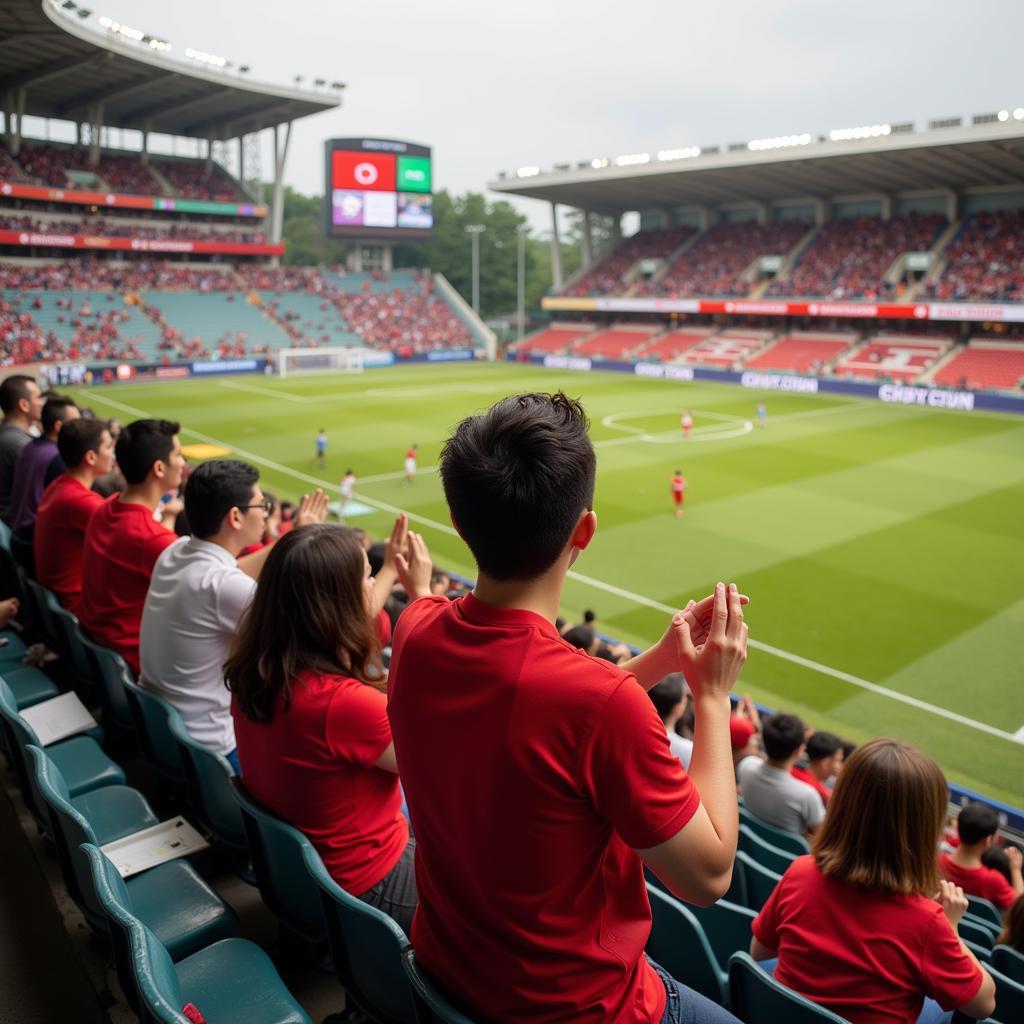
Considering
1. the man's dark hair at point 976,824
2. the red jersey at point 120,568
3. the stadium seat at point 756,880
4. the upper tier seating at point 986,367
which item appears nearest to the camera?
the stadium seat at point 756,880

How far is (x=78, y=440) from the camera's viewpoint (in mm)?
6984

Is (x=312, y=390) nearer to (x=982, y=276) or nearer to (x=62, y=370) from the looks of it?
(x=62, y=370)

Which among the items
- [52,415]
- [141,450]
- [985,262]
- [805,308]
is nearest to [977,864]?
[141,450]

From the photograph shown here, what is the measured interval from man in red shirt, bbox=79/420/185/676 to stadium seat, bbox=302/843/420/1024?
2.97 metres

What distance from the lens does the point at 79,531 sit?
684 centimetres

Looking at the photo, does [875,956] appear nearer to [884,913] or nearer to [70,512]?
[884,913]

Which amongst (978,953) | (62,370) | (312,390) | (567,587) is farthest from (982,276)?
(978,953)

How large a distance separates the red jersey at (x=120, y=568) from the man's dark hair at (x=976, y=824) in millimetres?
5574

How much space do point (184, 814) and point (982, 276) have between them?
181ft

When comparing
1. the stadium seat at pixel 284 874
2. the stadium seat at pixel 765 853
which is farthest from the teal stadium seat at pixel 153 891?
the stadium seat at pixel 765 853

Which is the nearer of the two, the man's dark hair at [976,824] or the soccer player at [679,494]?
the man's dark hair at [976,824]

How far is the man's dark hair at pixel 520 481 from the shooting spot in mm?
2160

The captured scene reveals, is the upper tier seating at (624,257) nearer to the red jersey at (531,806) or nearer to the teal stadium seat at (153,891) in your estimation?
the teal stadium seat at (153,891)

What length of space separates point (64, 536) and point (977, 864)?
23.3 feet
